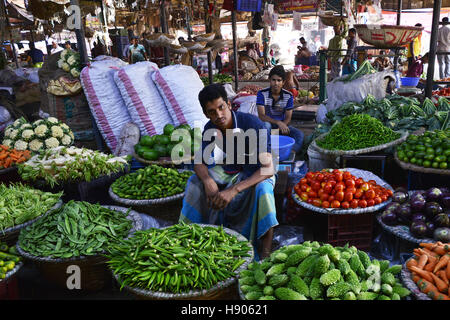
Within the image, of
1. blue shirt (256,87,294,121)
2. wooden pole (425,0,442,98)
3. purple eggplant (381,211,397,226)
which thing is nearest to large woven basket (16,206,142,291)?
purple eggplant (381,211,397,226)

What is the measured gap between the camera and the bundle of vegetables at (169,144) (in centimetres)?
417

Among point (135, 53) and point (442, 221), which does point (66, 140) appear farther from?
point (135, 53)

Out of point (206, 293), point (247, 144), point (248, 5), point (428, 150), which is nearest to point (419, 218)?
point (428, 150)

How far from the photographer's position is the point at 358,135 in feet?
12.3

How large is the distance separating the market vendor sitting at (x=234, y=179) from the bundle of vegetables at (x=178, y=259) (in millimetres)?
344

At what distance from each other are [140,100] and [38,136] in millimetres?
1366

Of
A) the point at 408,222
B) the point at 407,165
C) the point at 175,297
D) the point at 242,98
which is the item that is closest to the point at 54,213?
the point at 175,297

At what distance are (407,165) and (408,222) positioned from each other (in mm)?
689

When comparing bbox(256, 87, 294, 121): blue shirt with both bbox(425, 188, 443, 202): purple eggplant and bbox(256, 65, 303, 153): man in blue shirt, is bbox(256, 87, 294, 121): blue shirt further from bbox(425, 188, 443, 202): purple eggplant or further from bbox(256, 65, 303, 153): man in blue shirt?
bbox(425, 188, 443, 202): purple eggplant

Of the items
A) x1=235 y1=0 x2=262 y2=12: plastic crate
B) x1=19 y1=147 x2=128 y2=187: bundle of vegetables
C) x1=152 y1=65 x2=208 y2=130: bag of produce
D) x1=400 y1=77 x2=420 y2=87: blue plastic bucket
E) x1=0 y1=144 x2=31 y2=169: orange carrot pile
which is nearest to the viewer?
→ x1=19 y1=147 x2=128 y2=187: bundle of vegetables

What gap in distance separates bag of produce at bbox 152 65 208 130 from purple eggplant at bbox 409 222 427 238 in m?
2.93

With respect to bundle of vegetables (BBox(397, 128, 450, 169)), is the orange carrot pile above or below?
below

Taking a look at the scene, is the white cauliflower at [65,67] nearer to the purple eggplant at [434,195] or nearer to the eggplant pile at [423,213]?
the eggplant pile at [423,213]

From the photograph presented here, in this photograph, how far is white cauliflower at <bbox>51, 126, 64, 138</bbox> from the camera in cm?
465
